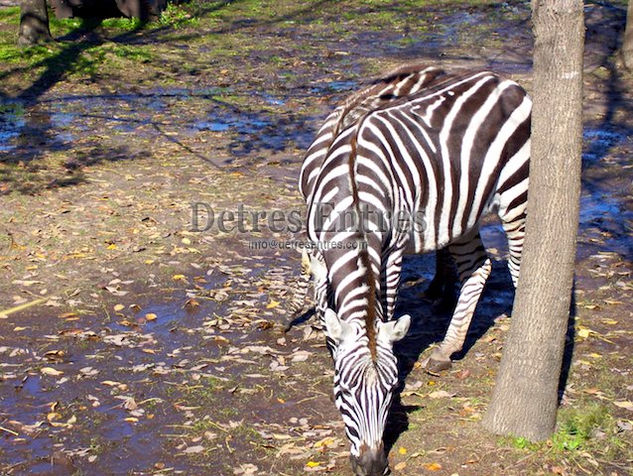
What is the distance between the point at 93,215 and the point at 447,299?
14.8 feet

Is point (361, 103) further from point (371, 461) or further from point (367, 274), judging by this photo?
point (371, 461)

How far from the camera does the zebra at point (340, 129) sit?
22.7 ft

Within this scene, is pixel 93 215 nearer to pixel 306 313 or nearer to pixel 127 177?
pixel 127 177

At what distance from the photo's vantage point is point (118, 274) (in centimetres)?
892

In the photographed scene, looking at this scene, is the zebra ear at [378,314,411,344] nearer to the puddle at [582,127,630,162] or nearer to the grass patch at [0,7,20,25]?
the puddle at [582,127,630,162]

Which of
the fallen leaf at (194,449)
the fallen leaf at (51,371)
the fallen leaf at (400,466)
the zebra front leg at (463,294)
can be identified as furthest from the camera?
the zebra front leg at (463,294)

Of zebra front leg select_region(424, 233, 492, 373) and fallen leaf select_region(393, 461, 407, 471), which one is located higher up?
zebra front leg select_region(424, 233, 492, 373)

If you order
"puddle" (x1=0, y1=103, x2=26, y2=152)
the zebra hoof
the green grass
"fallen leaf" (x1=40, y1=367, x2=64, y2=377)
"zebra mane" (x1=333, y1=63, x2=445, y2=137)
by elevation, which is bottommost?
"fallen leaf" (x1=40, y1=367, x2=64, y2=377)

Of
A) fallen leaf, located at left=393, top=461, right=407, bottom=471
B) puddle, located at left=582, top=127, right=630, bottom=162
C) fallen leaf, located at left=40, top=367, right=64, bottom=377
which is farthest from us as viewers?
puddle, located at left=582, top=127, right=630, bottom=162

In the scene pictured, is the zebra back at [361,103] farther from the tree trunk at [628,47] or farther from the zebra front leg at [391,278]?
the tree trunk at [628,47]

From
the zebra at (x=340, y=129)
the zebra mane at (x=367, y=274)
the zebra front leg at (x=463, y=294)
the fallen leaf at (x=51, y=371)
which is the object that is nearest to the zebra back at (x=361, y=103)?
the zebra at (x=340, y=129)

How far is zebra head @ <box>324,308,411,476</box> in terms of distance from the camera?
211 inches

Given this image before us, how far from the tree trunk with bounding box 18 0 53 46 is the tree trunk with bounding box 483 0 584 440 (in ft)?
44.1

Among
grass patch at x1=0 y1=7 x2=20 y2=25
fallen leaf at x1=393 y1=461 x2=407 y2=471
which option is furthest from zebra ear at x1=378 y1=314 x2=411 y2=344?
grass patch at x1=0 y1=7 x2=20 y2=25
